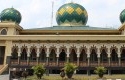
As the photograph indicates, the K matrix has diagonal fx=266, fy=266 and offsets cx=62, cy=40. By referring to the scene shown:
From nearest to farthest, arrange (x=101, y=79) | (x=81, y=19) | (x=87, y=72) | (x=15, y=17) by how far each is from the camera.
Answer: (x=101, y=79)
(x=87, y=72)
(x=15, y=17)
(x=81, y=19)

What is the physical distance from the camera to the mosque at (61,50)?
94.0 feet

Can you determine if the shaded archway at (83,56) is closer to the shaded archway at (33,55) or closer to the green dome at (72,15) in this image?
the shaded archway at (33,55)

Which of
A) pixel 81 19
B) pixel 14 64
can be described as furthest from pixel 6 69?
pixel 81 19

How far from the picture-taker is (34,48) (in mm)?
29719

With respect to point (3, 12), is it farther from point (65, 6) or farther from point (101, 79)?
point (101, 79)

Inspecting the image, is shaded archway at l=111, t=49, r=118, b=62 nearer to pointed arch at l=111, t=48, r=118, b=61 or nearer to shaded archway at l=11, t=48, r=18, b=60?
pointed arch at l=111, t=48, r=118, b=61

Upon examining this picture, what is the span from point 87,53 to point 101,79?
24.5 feet

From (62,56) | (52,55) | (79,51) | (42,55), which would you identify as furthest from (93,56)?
(42,55)

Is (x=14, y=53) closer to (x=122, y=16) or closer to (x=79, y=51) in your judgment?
(x=79, y=51)

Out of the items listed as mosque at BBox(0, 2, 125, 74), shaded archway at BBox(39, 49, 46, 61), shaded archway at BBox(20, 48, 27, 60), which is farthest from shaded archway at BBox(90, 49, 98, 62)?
shaded archway at BBox(20, 48, 27, 60)

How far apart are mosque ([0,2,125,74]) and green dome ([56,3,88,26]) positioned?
3729 millimetres

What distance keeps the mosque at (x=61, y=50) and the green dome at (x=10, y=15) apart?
1.29m

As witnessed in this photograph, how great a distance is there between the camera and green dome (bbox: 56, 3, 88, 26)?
1425 inches

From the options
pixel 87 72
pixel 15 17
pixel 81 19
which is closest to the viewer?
pixel 87 72
